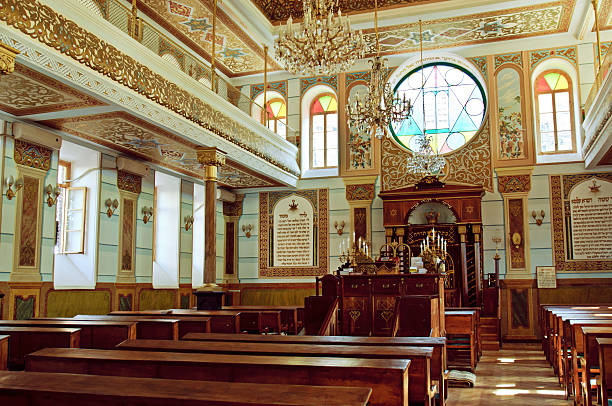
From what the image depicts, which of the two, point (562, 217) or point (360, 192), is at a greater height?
point (360, 192)

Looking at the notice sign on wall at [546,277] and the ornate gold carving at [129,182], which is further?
the notice sign on wall at [546,277]

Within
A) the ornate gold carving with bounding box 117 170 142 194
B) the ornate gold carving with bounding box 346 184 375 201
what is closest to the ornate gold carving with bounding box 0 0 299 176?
the ornate gold carving with bounding box 117 170 142 194

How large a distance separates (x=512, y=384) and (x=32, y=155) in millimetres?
7992

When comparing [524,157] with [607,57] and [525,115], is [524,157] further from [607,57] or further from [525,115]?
[607,57]

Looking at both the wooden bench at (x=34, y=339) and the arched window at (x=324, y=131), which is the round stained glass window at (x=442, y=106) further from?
the wooden bench at (x=34, y=339)

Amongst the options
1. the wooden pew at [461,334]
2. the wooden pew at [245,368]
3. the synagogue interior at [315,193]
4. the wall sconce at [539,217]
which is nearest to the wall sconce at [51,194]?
the synagogue interior at [315,193]

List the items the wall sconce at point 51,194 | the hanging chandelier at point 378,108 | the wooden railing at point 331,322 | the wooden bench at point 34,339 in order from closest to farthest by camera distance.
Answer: the wooden bench at point 34,339 < the wooden railing at point 331,322 < the hanging chandelier at point 378,108 < the wall sconce at point 51,194

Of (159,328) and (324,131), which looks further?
(324,131)

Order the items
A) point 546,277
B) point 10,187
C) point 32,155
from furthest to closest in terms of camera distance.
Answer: point 546,277, point 32,155, point 10,187

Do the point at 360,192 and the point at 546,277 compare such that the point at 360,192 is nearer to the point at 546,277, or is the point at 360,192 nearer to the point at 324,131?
the point at 324,131

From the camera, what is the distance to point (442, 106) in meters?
14.3

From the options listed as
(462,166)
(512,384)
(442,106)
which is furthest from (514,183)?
(512,384)

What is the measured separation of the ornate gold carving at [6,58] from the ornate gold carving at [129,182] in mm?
5187

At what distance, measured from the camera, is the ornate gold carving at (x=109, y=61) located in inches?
244
